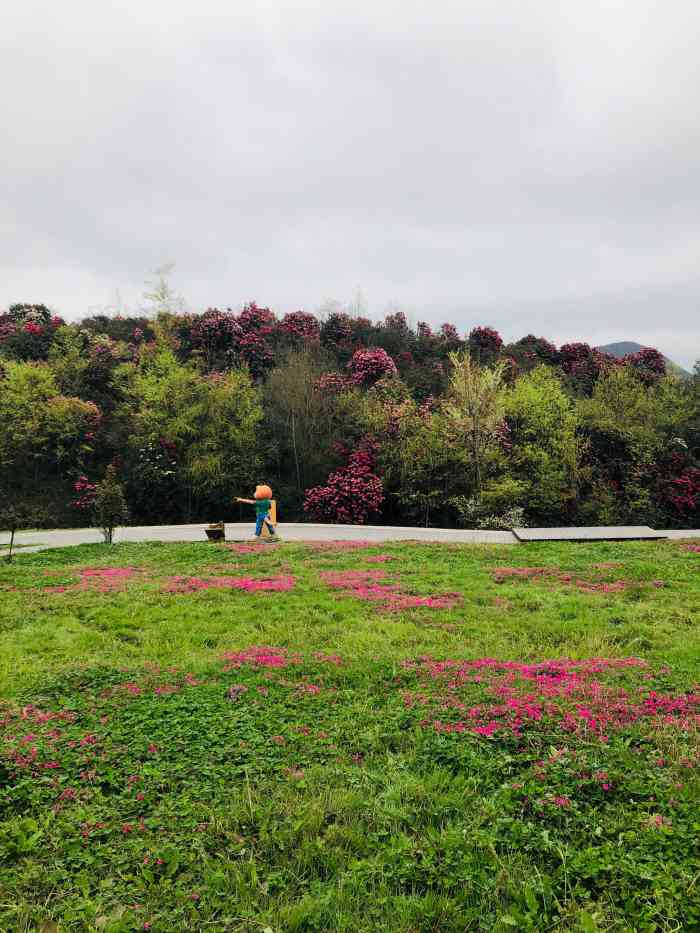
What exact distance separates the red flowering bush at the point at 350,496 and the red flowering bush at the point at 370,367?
5.45 meters

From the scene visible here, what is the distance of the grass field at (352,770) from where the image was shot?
2.39 m

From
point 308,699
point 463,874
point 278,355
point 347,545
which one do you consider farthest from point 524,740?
point 278,355

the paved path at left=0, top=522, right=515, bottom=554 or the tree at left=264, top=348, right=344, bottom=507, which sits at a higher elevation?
the tree at left=264, top=348, right=344, bottom=507

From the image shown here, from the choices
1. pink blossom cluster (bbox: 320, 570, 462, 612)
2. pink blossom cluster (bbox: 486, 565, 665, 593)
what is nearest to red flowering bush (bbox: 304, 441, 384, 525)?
pink blossom cluster (bbox: 320, 570, 462, 612)

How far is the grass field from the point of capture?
239cm

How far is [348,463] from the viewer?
19.4 meters

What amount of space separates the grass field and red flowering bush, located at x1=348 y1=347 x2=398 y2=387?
17.3 m

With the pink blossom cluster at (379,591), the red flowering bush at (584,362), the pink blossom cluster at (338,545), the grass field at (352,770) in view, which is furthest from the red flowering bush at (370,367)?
the grass field at (352,770)

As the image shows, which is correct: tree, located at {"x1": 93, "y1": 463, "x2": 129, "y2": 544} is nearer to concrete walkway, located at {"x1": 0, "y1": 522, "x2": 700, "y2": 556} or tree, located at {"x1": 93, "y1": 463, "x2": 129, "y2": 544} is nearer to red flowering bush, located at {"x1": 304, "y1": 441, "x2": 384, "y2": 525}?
concrete walkway, located at {"x1": 0, "y1": 522, "x2": 700, "y2": 556}

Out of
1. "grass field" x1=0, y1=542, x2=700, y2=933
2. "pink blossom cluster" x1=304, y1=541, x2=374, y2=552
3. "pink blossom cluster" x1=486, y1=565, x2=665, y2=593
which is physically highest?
"pink blossom cluster" x1=304, y1=541, x2=374, y2=552

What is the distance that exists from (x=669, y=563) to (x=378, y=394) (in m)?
13.6

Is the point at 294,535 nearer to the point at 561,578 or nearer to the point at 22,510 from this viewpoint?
the point at 561,578

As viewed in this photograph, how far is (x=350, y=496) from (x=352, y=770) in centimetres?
1492

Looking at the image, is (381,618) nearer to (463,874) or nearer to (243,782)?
(243,782)
